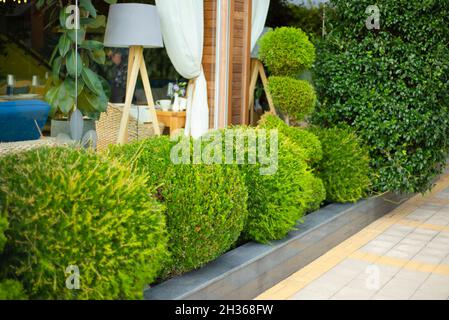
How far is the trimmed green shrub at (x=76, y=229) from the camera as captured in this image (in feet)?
9.77

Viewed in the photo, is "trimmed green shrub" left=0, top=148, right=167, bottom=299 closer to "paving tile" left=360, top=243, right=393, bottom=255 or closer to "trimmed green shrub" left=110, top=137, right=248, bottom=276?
"trimmed green shrub" left=110, top=137, right=248, bottom=276

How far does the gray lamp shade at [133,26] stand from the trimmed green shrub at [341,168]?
1.89 meters

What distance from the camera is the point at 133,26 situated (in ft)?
19.1

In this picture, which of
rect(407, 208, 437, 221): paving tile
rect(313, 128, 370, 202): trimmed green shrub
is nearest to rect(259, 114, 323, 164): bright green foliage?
rect(313, 128, 370, 202): trimmed green shrub

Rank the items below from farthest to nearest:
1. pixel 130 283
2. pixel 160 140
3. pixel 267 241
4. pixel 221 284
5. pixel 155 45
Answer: pixel 155 45, pixel 267 241, pixel 160 140, pixel 221 284, pixel 130 283

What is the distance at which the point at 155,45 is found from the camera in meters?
6.08

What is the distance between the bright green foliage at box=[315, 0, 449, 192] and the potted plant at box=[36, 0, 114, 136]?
2576mm

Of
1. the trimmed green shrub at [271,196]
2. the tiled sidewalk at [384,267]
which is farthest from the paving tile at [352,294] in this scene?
the trimmed green shrub at [271,196]

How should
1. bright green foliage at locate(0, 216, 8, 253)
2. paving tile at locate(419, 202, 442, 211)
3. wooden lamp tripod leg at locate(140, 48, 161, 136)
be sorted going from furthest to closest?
paving tile at locate(419, 202, 442, 211)
wooden lamp tripod leg at locate(140, 48, 161, 136)
bright green foliage at locate(0, 216, 8, 253)

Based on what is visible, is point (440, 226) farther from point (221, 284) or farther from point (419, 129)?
point (221, 284)

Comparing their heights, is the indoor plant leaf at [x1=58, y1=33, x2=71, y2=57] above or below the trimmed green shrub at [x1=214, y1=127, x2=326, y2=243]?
above

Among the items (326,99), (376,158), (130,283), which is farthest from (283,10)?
(130,283)

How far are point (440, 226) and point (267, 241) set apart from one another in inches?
106

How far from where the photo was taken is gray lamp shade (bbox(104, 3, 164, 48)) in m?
5.66
